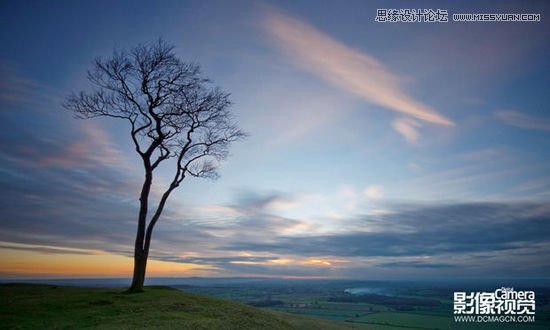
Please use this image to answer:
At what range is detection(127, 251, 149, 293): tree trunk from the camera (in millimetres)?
26859

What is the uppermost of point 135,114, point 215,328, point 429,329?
point 135,114

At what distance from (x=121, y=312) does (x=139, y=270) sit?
7501mm

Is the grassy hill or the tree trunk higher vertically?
the tree trunk

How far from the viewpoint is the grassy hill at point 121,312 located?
57.3 feet

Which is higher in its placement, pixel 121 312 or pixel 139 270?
pixel 139 270

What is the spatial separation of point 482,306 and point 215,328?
2598 centimetres

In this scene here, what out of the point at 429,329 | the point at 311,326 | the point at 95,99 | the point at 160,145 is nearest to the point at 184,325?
the point at 311,326

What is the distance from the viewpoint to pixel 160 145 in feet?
106

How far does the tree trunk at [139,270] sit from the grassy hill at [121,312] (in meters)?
0.88

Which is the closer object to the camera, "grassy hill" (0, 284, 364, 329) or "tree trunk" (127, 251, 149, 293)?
"grassy hill" (0, 284, 364, 329)

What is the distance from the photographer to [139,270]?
27.1 m

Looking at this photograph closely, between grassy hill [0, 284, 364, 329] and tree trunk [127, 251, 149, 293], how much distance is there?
878 millimetres

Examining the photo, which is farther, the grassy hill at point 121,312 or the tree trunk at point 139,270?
the tree trunk at point 139,270

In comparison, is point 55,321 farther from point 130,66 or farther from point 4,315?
point 130,66
